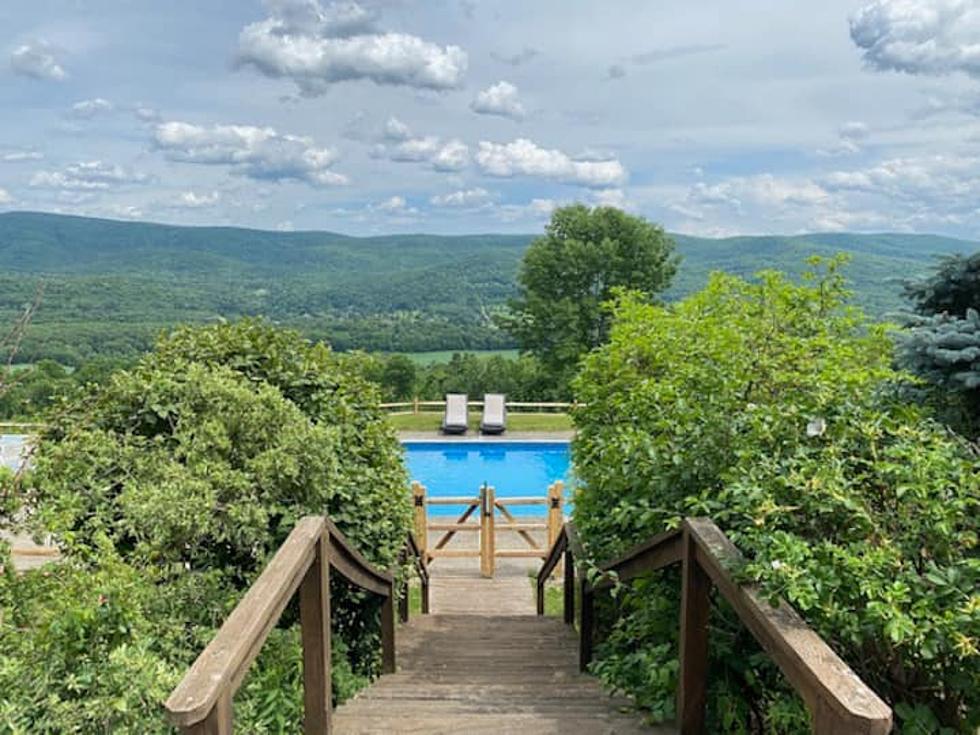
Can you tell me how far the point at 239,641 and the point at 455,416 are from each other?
17611 mm

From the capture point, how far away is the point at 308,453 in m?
2.99

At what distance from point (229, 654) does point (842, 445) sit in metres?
1.73

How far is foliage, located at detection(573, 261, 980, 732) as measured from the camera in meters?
1.52

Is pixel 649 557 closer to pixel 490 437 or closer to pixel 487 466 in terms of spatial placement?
pixel 487 466

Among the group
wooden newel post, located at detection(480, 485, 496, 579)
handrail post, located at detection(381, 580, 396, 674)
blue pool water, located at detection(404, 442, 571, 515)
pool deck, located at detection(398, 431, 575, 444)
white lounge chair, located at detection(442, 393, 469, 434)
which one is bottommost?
blue pool water, located at detection(404, 442, 571, 515)

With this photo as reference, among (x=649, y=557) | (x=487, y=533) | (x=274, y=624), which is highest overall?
(x=274, y=624)

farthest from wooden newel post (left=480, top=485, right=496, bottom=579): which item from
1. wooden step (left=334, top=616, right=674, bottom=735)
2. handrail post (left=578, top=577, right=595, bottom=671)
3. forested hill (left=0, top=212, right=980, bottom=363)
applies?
handrail post (left=578, top=577, right=595, bottom=671)

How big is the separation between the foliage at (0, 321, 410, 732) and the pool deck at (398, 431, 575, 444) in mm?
14198

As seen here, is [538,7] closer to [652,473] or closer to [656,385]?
[656,385]

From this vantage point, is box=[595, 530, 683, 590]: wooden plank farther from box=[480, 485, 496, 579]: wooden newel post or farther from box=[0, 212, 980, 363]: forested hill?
box=[480, 485, 496, 579]: wooden newel post

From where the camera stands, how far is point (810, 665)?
129 cm

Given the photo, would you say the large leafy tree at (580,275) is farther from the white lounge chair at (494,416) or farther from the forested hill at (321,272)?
the white lounge chair at (494,416)

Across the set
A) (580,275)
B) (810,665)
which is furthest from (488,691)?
(580,275)

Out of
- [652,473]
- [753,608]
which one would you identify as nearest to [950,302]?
[652,473]
